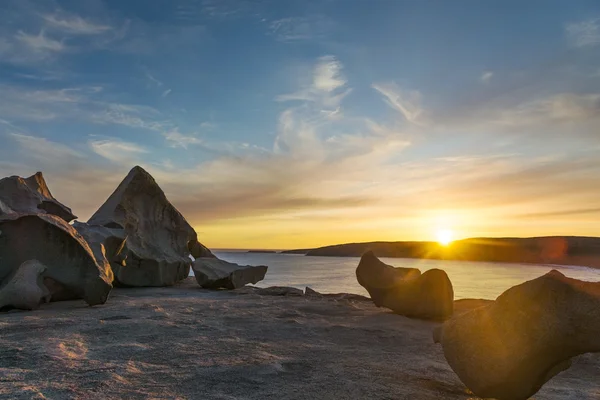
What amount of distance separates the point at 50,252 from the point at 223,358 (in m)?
5.29

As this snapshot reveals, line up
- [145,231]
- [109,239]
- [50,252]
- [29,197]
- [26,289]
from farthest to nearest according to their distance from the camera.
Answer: [145,231] < [29,197] < [109,239] < [50,252] < [26,289]

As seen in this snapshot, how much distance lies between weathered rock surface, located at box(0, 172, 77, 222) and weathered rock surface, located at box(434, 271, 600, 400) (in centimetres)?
863

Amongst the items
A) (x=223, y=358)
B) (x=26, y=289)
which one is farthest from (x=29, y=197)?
(x=223, y=358)

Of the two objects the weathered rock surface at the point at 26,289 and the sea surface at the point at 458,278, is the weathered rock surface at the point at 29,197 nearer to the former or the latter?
the weathered rock surface at the point at 26,289

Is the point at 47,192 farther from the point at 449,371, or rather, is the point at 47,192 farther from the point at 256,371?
the point at 449,371

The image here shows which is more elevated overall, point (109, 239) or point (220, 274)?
point (109, 239)

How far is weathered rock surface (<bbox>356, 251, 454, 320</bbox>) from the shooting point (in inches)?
290

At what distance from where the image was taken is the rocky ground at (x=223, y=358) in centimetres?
334

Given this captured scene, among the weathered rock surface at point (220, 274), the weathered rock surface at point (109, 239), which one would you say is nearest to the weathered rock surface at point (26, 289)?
the weathered rock surface at point (109, 239)

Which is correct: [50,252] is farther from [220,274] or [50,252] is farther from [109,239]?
[220,274]

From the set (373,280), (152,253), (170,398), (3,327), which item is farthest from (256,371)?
(152,253)

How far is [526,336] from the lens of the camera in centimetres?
316

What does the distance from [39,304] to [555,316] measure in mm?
7522

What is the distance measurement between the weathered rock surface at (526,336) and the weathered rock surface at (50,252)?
254 inches
